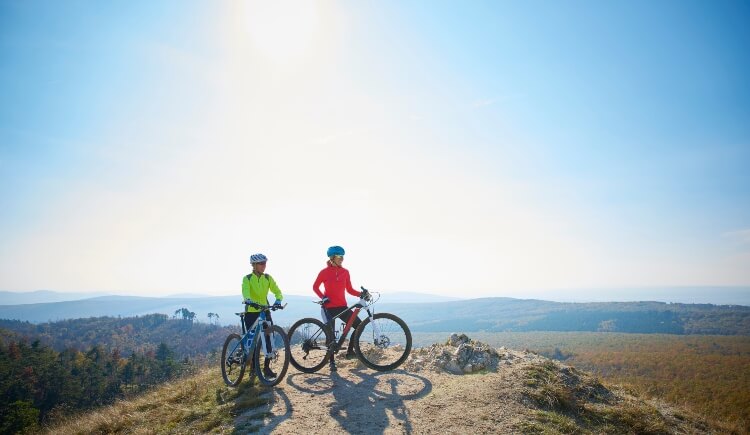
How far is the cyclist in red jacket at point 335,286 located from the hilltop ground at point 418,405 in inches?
59.1

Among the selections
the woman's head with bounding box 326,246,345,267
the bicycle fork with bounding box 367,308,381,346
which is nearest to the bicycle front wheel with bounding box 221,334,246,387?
the woman's head with bounding box 326,246,345,267

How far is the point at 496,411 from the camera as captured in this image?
21.5ft

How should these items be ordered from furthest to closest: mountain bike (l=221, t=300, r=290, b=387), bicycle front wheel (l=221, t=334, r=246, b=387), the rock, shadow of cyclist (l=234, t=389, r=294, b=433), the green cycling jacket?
the rock, the green cycling jacket, bicycle front wheel (l=221, t=334, r=246, b=387), mountain bike (l=221, t=300, r=290, b=387), shadow of cyclist (l=234, t=389, r=294, b=433)

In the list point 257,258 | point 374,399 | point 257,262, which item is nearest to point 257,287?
point 257,262

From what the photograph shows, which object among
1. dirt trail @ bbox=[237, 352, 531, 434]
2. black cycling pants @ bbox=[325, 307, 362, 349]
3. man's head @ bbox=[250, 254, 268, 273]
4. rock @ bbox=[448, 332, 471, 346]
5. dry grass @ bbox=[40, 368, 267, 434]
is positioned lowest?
dry grass @ bbox=[40, 368, 267, 434]

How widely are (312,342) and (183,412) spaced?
3.14m

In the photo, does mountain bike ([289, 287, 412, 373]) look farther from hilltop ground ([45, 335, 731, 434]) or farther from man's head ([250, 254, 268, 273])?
man's head ([250, 254, 268, 273])

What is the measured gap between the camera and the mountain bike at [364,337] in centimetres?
→ 869

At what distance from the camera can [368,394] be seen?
23.9 ft

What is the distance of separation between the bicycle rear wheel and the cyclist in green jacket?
930 mm

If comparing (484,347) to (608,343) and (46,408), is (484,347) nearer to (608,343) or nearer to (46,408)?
(46,408)

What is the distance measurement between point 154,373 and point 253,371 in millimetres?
77748

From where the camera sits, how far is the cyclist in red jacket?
9.25 m

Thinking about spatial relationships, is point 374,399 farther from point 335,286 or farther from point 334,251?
point 334,251
